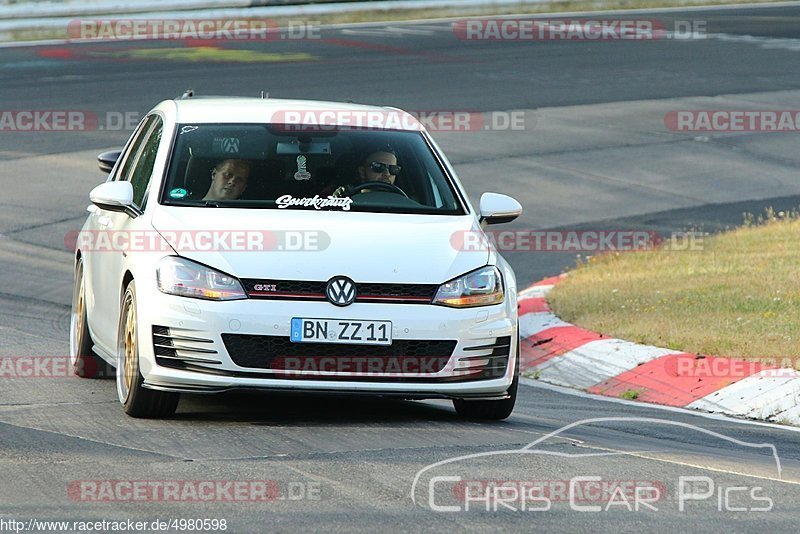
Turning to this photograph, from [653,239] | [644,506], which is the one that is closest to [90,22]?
[653,239]

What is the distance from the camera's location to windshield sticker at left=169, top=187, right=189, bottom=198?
8086 mm

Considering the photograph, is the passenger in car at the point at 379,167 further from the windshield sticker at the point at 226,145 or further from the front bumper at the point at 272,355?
the front bumper at the point at 272,355

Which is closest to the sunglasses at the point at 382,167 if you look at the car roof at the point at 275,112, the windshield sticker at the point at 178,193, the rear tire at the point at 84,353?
the car roof at the point at 275,112

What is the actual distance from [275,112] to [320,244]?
142 centimetres

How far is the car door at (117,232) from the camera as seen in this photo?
807cm

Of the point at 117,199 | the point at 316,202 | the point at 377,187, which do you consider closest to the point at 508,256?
the point at 377,187

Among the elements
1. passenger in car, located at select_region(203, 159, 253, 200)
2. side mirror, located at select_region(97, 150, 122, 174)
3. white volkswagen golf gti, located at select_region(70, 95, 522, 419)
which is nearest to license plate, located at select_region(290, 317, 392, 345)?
white volkswagen golf gti, located at select_region(70, 95, 522, 419)

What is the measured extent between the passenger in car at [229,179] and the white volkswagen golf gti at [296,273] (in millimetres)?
11

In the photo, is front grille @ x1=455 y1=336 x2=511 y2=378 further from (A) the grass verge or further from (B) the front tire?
(A) the grass verge

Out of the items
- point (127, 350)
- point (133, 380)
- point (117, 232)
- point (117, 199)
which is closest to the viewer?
point (133, 380)

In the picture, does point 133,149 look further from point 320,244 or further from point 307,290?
point 307,290

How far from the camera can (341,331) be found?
284 inches

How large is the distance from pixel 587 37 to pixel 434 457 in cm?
2448

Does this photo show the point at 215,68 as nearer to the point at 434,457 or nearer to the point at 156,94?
the point at 156,94
